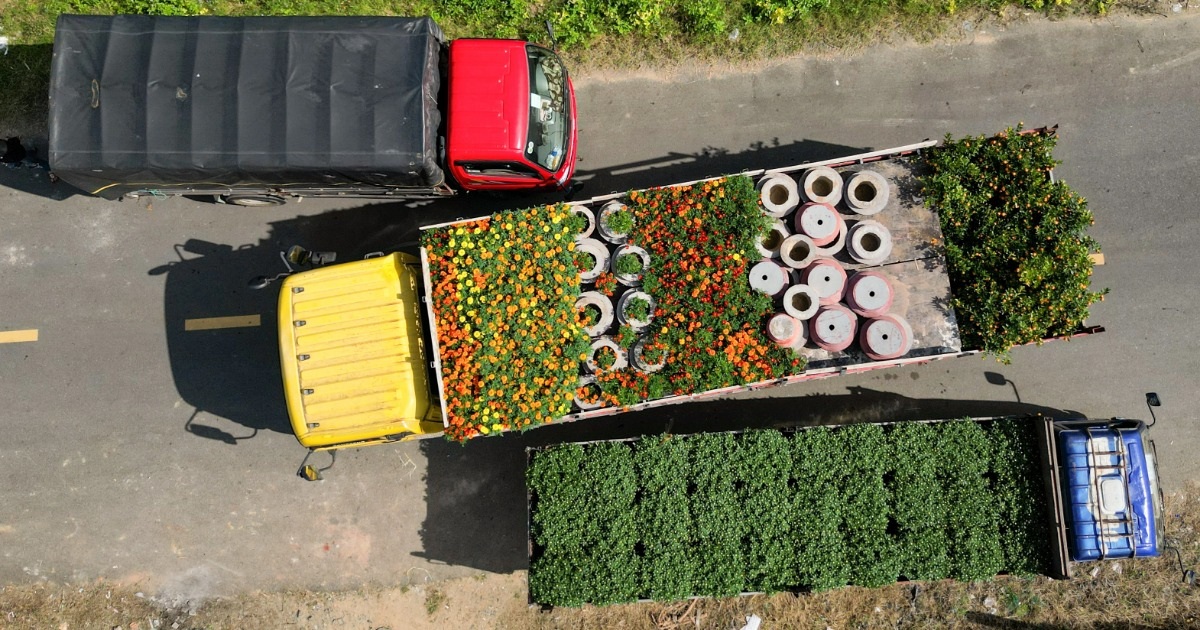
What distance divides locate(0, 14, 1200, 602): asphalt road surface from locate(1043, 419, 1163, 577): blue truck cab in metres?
1.82

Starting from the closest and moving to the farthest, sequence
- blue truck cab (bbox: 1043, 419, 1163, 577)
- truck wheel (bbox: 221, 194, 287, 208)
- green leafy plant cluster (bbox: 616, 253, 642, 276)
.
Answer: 1. green leafy plant cluster (bbox: 616, 253, 642, 276)
2. blue truck cab (bbox: 1043, 419, 1163, 577)
3. truck wheel (bbox: 221, 194, 287, 208)

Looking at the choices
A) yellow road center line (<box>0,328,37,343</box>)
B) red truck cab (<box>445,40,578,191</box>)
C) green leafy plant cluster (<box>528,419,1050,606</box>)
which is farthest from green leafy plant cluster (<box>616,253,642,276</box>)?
yellow road center line (<box>0,328,37,343</box>)

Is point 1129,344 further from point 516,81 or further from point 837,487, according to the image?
point 516,81

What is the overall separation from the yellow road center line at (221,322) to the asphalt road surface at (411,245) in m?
0.10

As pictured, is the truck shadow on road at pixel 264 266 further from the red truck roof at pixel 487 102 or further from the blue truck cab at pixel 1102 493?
the blue truck cab at pixel 1102 493

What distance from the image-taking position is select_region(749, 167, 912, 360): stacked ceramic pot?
10.7 metres

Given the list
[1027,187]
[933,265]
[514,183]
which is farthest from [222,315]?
[1027,187]

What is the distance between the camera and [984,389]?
13016 mm

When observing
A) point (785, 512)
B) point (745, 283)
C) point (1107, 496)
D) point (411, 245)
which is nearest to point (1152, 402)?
point (1107, 496)

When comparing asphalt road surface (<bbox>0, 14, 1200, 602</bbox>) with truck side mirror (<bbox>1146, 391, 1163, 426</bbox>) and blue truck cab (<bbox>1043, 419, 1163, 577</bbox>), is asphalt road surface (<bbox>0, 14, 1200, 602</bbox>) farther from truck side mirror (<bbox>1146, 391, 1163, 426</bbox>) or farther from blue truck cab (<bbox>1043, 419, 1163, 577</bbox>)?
blue truck cab (<bbox>1043, 419, 1163, 577</bbox>)

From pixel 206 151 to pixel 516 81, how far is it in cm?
495

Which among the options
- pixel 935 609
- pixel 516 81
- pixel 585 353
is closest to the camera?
pixel 585 353

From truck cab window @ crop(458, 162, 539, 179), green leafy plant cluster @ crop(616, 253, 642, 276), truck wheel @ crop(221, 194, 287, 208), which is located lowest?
green leafy plant cluster @ crop(616, 253, 642, 276)

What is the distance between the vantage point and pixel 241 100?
1090 cm
